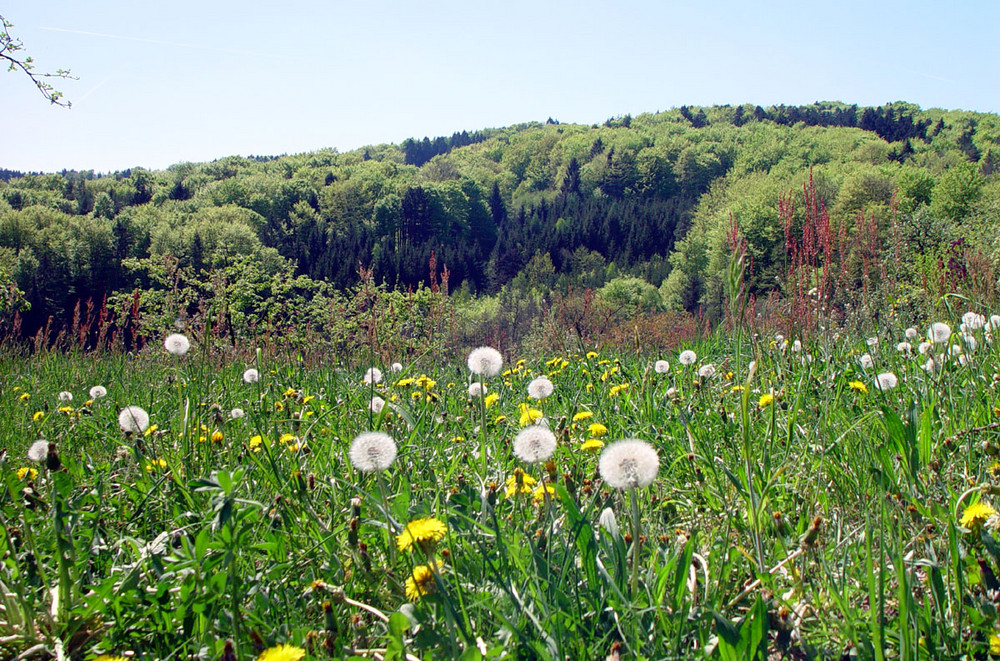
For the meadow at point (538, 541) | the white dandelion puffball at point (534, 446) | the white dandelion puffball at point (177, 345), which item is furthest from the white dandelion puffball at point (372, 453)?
the white dandelion puffball at point (177, 345)

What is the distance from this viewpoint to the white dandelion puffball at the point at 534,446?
4.38ft

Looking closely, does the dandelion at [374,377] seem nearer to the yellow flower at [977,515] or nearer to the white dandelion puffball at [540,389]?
the white dandelion puffball at [540,389]

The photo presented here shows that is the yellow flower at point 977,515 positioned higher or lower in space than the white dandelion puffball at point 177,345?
lower

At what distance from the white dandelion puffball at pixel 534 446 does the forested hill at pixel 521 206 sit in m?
2.62

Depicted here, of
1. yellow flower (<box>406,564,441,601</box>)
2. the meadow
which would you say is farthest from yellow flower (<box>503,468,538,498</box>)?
yellow flower (<box>406,564,441,601</box>)

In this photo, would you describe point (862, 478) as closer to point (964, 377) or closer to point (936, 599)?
point (936, 599)

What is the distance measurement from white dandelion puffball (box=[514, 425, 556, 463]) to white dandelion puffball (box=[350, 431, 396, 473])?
0.29m

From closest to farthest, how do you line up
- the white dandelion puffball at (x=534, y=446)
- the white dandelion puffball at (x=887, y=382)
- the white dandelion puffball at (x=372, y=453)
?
the white dandelion puffball at (x=372, y=453) → the white dandelion puffball at (x=534, y=446) → the white dandelion puffball at (x=887, y=382)

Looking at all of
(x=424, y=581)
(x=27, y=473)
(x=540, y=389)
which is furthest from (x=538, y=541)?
(x=27, y=473)

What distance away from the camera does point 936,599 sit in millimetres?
1070

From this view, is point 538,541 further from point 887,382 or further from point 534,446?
point 887,382

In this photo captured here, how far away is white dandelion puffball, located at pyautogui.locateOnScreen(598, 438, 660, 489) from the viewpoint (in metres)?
1.08

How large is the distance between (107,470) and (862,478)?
248 cm

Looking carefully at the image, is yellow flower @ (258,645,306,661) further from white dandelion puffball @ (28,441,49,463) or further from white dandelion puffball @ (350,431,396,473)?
white dandelion puffball @ (28,441,49,463)
